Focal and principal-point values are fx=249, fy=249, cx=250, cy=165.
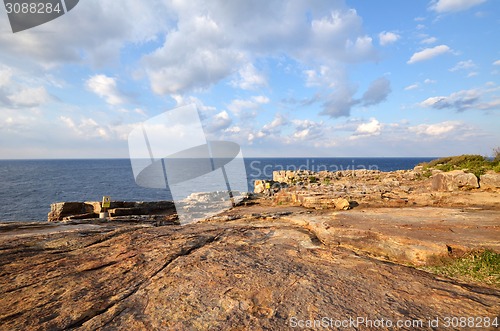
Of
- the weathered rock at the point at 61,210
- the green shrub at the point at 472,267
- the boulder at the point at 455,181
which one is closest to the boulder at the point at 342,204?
the green shrub at the point at 472,267

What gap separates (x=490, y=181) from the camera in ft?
47.3

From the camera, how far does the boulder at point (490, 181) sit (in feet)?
46.4

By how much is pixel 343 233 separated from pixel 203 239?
4.80 m

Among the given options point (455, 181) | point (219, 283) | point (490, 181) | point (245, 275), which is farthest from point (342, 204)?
point (219, 283)

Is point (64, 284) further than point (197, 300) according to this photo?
Yes

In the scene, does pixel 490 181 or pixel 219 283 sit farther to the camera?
pixel 490 181

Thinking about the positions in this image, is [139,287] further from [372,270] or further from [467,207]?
[467,207]

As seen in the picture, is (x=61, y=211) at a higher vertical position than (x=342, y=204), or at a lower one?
lower

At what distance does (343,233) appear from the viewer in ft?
28.3

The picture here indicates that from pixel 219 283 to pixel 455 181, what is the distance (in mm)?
16550

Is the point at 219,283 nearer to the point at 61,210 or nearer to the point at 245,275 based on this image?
the point at 245,275

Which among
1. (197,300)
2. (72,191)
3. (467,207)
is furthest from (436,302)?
(72,191)

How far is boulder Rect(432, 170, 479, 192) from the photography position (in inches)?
584

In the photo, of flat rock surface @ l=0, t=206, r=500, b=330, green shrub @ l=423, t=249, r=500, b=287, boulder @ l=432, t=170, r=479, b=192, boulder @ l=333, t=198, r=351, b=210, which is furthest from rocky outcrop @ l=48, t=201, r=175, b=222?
boulder @ l=432, t=170, r=479, b=192
